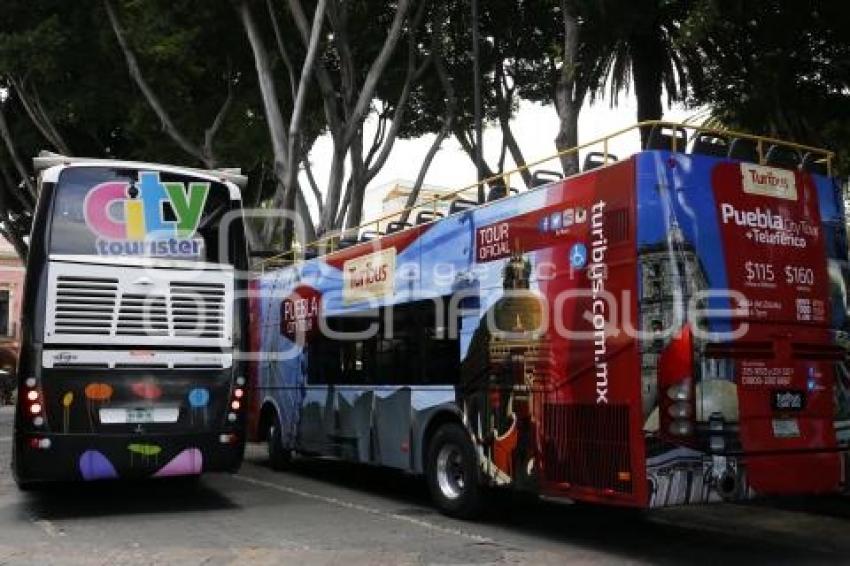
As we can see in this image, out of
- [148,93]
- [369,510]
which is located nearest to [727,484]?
[369,510]

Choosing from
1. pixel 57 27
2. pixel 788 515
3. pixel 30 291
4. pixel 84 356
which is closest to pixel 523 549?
pixel 788 515

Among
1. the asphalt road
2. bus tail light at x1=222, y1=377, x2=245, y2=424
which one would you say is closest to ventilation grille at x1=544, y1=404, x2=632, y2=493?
the asphalt road

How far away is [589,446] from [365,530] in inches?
97.4

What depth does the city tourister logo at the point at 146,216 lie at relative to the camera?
10.1 meters

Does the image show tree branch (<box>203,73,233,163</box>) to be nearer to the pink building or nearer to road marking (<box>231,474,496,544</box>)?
road marking (<box>231,474,496,544</box>)

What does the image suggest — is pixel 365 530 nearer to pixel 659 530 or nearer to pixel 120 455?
pixel 120 455

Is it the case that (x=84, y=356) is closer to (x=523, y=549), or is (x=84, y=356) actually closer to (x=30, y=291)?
(x=30, y=291)

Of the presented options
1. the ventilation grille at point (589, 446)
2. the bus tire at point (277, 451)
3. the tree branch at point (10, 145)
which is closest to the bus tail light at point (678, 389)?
the ventilation grille at point (589, 446)

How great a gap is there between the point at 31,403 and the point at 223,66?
13.5m

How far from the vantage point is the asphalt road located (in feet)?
26.6

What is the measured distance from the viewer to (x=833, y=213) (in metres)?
8.61

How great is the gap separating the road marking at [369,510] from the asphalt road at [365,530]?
2 centimetres

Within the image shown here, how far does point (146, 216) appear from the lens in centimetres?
1040

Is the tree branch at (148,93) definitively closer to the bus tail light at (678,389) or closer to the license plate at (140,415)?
the license plate at (140,415)
